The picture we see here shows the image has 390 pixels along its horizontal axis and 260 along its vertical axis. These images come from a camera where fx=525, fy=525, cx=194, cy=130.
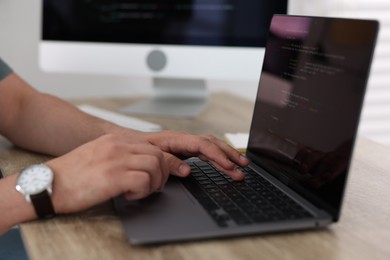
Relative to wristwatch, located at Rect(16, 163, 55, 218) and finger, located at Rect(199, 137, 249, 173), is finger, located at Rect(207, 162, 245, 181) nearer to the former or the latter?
finger, located at Rect(199, 137, 249, 173)

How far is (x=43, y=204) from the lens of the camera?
0.60 metres

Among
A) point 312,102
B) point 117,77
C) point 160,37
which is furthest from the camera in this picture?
point 117,77

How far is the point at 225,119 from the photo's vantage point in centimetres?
125

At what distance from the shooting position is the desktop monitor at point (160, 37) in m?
1.28

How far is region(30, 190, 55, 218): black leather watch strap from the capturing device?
0.59 metres

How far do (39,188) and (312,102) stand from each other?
13.6 inches

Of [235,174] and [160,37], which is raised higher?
[160,37]

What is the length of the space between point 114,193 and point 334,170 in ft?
0.82

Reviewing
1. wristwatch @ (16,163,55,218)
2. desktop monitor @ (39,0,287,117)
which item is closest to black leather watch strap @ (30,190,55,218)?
wristwatch @ (16,163,55,218)

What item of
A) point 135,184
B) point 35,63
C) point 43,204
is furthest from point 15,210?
point 35,63

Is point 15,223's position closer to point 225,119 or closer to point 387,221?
point 387,221

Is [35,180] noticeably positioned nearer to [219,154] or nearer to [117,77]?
[219,154]

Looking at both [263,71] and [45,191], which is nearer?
[45,191]

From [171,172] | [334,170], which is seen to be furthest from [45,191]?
[334,170]
